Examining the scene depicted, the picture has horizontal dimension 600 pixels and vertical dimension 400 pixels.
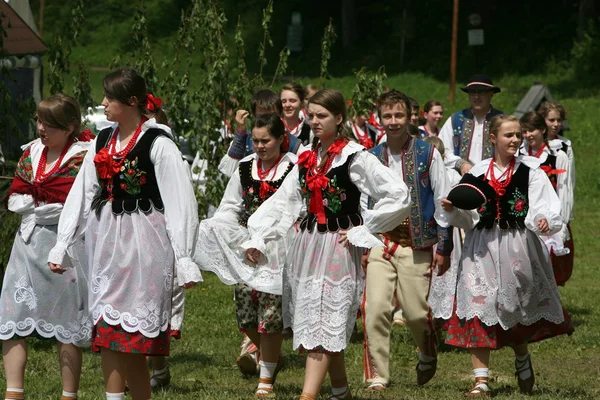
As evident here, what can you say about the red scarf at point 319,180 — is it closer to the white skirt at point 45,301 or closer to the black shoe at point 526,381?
the white skirt at point 45,301

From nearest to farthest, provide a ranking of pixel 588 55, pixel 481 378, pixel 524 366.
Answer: pixel 481 378 < pixel 524 366 < pixel 588 55

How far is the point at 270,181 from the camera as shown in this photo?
Answer: 7301 mm

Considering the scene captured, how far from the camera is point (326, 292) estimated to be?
629 cm

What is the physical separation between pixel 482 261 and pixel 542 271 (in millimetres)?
386

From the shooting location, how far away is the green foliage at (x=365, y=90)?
11336 millimetres

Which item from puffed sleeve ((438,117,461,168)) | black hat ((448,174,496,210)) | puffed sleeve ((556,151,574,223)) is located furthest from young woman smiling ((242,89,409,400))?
puffed sleeve ((556,151,574,223))

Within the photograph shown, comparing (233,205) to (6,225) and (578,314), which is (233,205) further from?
(578,314)

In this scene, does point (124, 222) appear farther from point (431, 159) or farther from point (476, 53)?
point (476, 53)

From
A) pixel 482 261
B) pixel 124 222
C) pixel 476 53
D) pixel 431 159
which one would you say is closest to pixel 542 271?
pixel 482 261

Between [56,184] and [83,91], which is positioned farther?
[83,91]

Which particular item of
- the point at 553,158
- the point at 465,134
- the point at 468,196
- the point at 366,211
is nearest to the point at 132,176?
the point at 366,211

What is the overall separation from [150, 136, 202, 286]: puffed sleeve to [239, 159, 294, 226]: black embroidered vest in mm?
1752

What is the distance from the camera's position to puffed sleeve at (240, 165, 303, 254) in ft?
21.3

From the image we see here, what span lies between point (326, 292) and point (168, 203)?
3.91 ft
